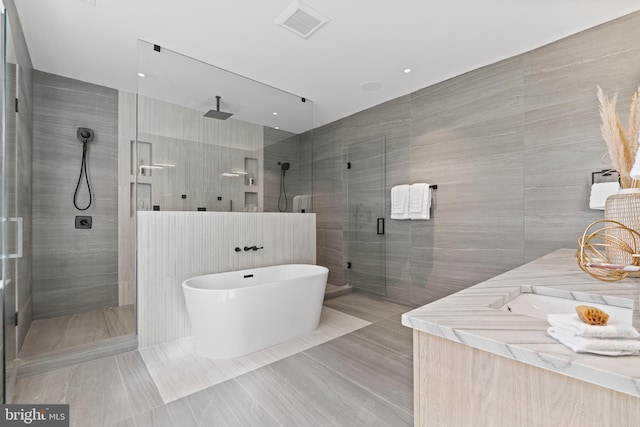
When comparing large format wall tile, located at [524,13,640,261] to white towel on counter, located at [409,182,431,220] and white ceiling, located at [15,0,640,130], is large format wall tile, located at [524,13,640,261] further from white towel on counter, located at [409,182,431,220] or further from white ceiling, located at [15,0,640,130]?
white towel on counter, located at [409,182,431,220]

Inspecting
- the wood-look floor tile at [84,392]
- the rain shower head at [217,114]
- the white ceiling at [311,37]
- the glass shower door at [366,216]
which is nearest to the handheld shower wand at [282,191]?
the rain shower head at [217,114]

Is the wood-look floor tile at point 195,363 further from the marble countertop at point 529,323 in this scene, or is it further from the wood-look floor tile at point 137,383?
the marble countertop at point 529,323

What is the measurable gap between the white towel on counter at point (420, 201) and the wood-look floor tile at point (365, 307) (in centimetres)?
113

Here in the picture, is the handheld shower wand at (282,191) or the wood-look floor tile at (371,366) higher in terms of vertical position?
the handheld shower wand at (282,191)

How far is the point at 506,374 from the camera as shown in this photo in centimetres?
71

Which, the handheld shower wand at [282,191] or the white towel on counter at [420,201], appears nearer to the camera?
the white towel on counter at [420,201]

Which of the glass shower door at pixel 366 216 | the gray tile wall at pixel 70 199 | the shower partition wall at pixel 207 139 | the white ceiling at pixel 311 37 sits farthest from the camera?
the glass shower door at pixel 366 216

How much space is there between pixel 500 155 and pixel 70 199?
4.39 m

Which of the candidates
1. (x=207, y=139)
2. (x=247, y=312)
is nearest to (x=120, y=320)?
(x=247, y=312)

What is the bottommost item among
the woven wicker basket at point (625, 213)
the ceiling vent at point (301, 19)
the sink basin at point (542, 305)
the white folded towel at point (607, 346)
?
Answer: the sink basin at point (542, 305)

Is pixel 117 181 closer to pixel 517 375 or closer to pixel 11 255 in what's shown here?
pixel 11 255

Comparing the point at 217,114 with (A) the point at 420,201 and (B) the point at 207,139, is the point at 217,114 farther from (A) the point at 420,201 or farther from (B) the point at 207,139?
(A) the point at 420,201

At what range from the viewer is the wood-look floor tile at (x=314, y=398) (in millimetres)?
1634

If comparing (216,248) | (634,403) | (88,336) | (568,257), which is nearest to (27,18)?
(216,248)
